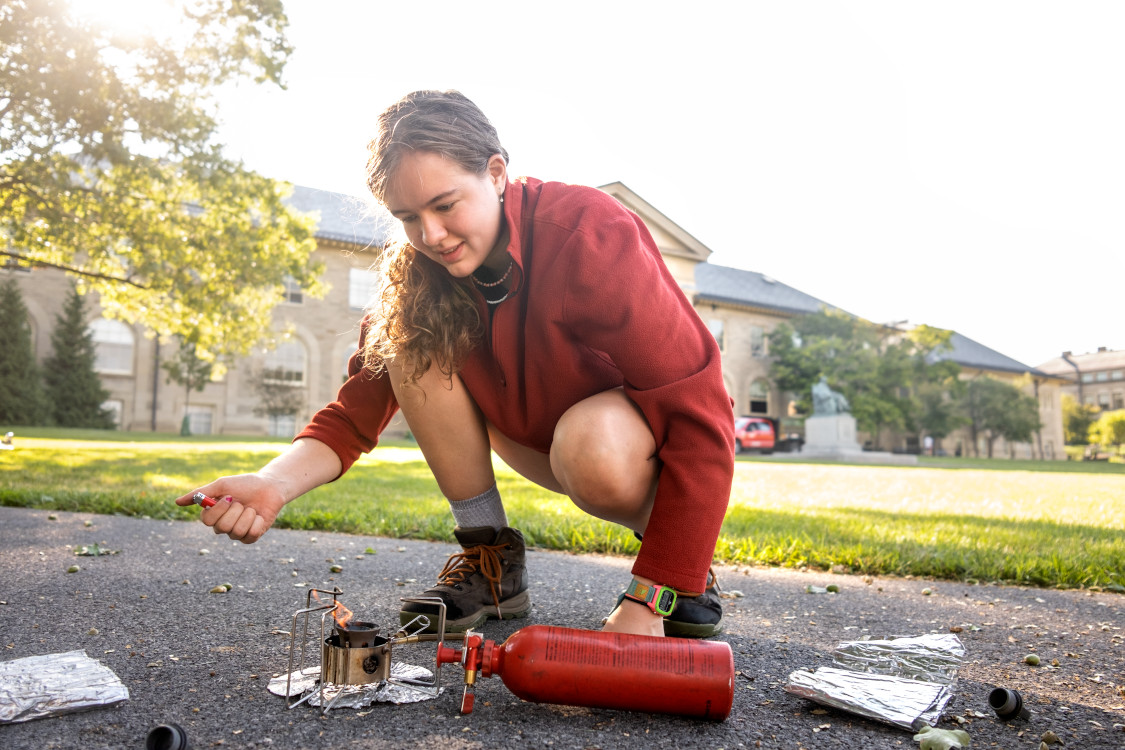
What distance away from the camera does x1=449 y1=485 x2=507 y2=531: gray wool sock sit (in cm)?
206

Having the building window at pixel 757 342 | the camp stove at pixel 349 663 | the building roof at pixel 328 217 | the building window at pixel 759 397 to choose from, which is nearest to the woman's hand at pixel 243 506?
the camp stove at pixel 349 663

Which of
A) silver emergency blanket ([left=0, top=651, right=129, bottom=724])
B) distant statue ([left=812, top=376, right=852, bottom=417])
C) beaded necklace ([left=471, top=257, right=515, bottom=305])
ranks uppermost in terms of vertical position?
distant statue ([left=812, top=376, right=852, bottom=417])

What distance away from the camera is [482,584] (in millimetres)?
2002

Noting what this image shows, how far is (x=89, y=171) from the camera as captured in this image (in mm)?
12164

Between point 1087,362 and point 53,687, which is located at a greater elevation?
point 1087,362

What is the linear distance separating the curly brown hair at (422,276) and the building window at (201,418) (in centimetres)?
2606

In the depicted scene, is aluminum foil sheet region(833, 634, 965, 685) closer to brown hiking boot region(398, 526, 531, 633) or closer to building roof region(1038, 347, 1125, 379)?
brown hiking boot region(398, 526, 531, 633)

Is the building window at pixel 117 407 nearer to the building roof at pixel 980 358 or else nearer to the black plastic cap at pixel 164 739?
the black plastic cap at pixel 164 739

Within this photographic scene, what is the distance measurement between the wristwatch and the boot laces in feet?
1.95

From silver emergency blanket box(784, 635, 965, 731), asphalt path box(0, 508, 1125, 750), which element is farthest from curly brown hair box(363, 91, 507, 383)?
silver emergency blanket box(784, 635, 965, 731)

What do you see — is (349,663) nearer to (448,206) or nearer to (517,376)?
(517,376)

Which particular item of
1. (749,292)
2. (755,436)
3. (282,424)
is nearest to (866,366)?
(749,292)

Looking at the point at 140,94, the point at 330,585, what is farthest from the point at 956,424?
the point at 330,585

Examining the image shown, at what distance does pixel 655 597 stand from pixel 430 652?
59 cm
